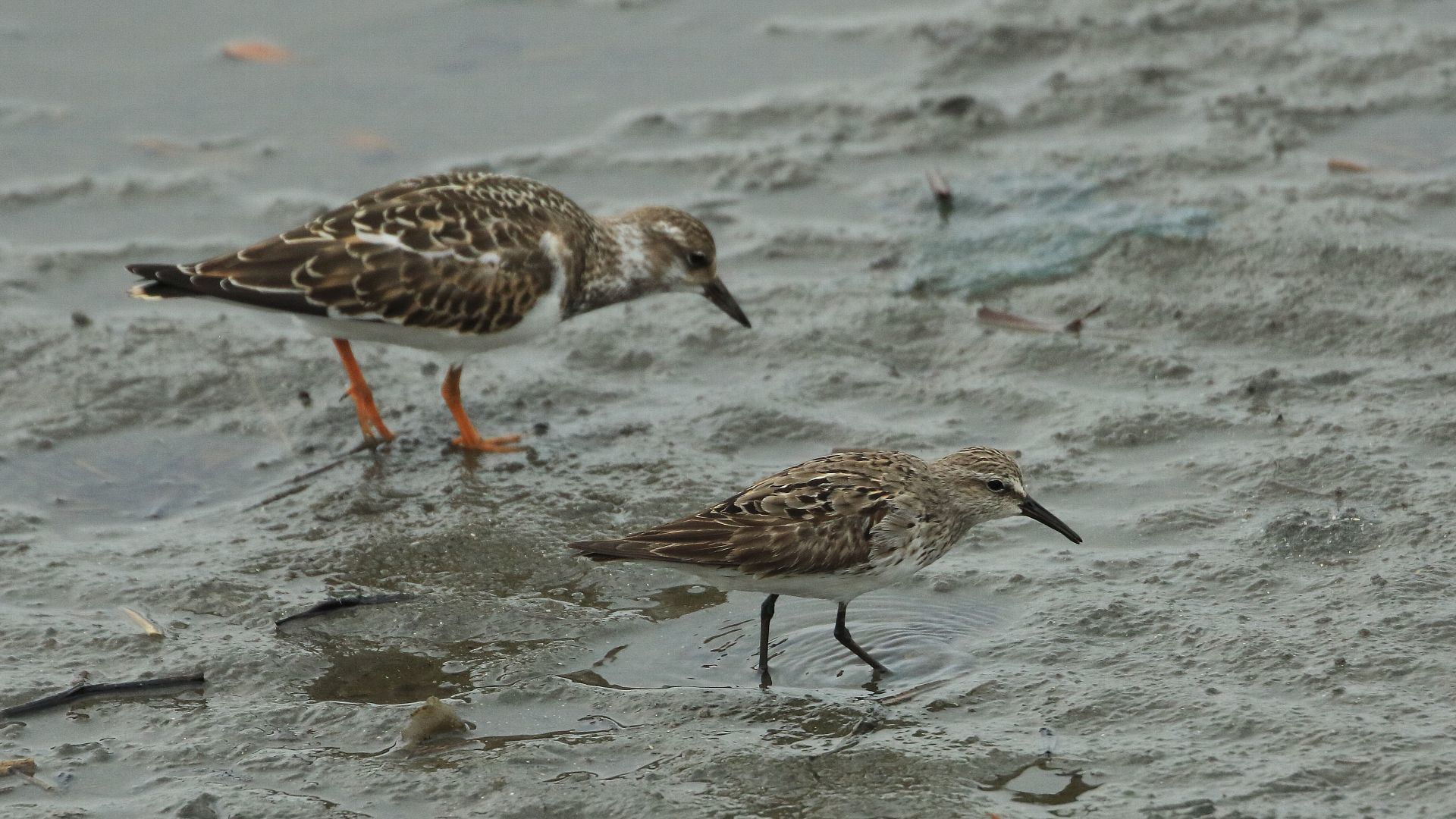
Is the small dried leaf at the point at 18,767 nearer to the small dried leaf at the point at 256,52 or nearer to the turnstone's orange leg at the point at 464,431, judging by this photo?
the turnstone's orange leg at the point at 464,431

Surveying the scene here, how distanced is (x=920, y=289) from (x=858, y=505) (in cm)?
318

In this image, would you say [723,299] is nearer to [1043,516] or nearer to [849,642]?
[1043,516]

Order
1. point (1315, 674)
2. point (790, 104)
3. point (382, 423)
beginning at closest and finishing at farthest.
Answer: point (1315, 674) → point (382, 423) → point (790, 104)

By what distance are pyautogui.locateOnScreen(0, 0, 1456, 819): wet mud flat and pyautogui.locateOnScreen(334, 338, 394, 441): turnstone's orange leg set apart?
140 millimetres

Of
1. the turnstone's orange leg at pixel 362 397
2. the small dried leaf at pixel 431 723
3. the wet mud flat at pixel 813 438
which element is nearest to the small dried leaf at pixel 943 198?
the wet mud flat at pixel 813 438

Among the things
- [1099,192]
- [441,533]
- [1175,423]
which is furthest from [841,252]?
[441,533]

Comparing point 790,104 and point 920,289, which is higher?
point 790,104

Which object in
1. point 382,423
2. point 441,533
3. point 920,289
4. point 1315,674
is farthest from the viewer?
point 920,289

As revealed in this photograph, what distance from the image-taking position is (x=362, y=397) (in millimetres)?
7828

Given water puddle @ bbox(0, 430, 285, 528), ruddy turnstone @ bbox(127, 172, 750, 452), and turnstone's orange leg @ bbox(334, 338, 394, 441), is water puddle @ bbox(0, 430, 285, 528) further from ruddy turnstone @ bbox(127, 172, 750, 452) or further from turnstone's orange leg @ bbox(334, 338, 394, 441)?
ruddy turnstone @ bbox(127, 172, 750, 452)

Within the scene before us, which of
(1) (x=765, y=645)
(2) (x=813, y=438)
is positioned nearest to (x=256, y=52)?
(2) (x=813, y=438)

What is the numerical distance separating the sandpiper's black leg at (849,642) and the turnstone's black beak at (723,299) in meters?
2.71

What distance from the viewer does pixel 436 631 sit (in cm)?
627

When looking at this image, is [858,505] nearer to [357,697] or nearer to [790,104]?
[357,697]
